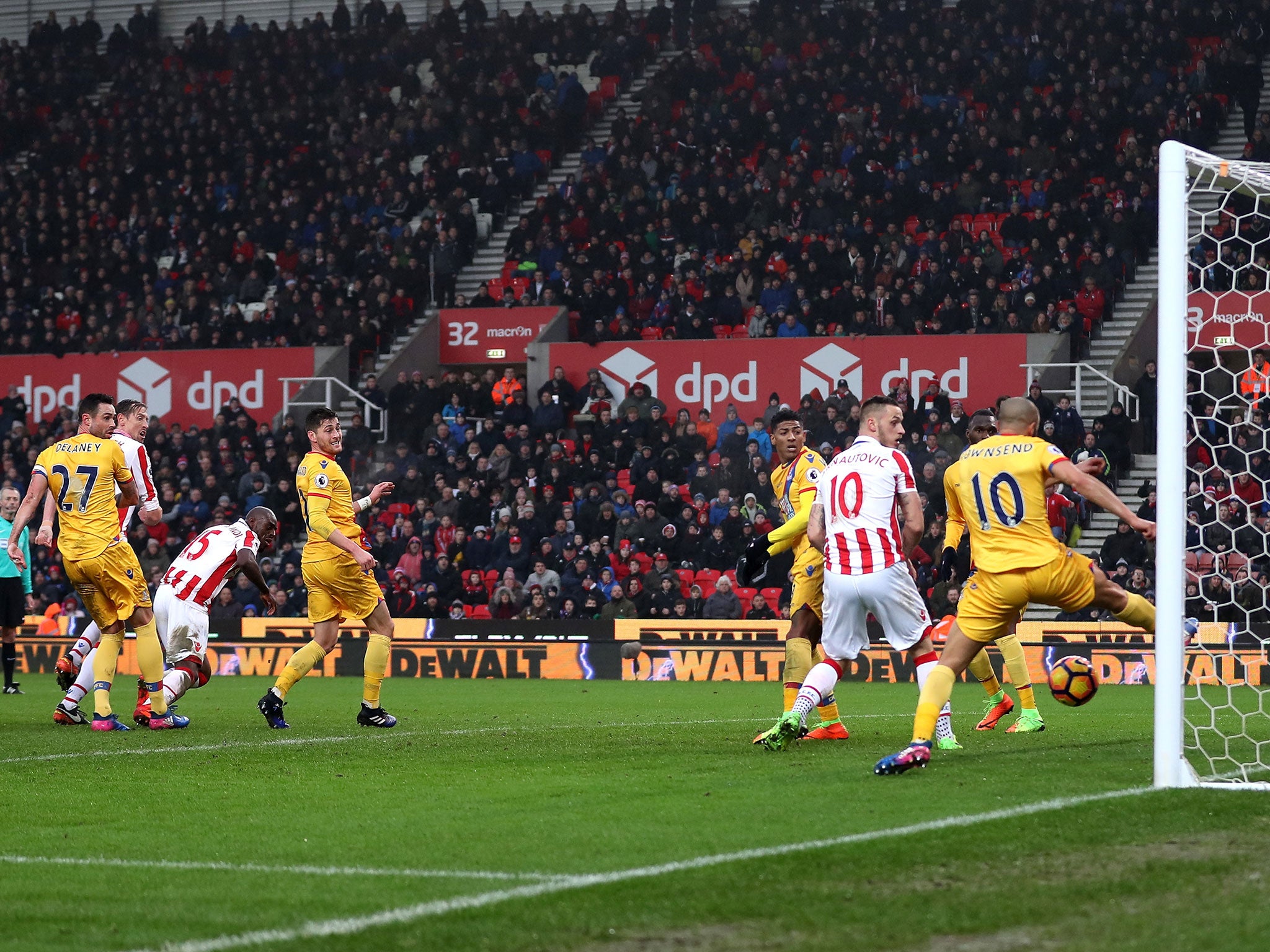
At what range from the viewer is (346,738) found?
1124 cm

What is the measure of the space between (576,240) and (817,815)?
75.4 ft

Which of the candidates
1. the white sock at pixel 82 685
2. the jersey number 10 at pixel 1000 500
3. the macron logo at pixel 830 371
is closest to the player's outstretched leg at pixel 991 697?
the jersey number 10 at pixel 1000 500

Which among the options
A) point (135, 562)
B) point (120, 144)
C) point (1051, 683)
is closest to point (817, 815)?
point (1051, 683)

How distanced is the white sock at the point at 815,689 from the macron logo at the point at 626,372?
55.4 feet

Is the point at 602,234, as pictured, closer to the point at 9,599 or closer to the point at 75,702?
the point at 9,599

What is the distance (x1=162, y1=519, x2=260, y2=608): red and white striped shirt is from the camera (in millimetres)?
13164

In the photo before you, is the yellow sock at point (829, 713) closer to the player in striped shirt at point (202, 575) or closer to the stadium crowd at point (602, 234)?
the player in striped shirt at point (202, 575)

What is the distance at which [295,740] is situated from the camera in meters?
11.0

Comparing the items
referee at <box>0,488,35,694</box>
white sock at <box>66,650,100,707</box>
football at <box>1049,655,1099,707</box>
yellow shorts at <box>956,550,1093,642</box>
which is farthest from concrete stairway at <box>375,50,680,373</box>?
yellow shorts at <box>956,550,1093,642</box>

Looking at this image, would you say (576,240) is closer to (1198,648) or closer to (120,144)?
(120,144)

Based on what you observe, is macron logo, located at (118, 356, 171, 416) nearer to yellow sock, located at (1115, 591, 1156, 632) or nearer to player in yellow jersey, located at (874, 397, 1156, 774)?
player in yellow jersey, located at (874, 397, 1156, 774)

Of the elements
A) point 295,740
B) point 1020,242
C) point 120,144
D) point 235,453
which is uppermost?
point 120,144

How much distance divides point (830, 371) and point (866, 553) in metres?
16.2

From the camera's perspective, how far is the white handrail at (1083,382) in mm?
23281
